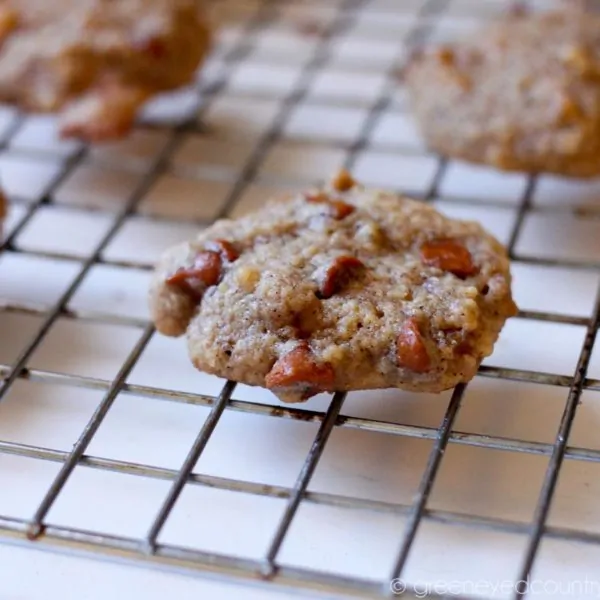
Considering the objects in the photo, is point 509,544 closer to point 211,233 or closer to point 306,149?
point 211,233

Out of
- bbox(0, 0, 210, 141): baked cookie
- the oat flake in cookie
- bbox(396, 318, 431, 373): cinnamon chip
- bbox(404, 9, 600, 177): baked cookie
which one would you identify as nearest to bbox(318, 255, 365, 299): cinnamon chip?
the oat flake in cookie

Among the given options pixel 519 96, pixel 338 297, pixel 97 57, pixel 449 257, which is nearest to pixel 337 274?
pixel 338 297

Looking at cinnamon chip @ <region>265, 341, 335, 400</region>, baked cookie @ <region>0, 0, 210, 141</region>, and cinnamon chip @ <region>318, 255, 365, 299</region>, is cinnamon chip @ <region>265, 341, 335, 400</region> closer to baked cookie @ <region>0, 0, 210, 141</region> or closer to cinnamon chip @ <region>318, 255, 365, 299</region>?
cinnamon chip @ <region>318, 255, 365, 299</region>

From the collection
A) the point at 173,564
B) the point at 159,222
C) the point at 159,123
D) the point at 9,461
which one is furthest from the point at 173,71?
the point at 173,564

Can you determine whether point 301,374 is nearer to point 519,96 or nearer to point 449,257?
point 449,257

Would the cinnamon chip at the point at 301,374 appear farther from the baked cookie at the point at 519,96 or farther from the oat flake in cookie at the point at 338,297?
the baked cookie at the point at 519,96
